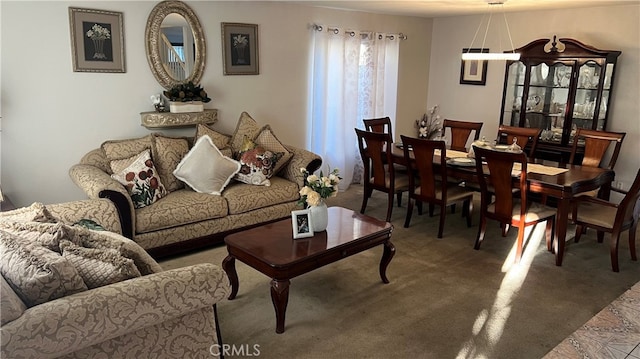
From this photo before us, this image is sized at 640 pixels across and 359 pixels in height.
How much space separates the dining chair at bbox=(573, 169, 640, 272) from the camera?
11.5 feet

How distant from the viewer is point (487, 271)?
3627 mm

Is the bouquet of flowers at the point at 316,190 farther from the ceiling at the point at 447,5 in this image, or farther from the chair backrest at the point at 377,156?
the ceiling at the point at 447,5

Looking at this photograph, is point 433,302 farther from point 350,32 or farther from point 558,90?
point 350,32

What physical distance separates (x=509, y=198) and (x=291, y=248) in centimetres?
195

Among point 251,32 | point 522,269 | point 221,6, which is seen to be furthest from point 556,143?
point 221,6

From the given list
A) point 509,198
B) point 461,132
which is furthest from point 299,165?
point 461,132

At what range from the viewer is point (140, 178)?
12.1 feet

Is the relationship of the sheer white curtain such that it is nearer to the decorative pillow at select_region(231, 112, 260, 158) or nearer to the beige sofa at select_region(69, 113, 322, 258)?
the decorative pillow at select_region(231, 112, 260, 158)

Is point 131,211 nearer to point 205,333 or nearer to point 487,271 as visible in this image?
point 205,333

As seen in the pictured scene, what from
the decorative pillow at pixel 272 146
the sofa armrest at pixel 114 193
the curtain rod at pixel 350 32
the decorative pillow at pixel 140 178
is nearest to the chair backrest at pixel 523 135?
the curtain rod at pixel 350 32

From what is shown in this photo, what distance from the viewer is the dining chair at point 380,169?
14.9ft

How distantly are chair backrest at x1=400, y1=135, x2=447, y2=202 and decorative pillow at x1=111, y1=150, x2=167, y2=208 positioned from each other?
220 centimetres

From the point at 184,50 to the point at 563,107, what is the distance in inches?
162

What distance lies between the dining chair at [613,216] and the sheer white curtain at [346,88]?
2.82m
